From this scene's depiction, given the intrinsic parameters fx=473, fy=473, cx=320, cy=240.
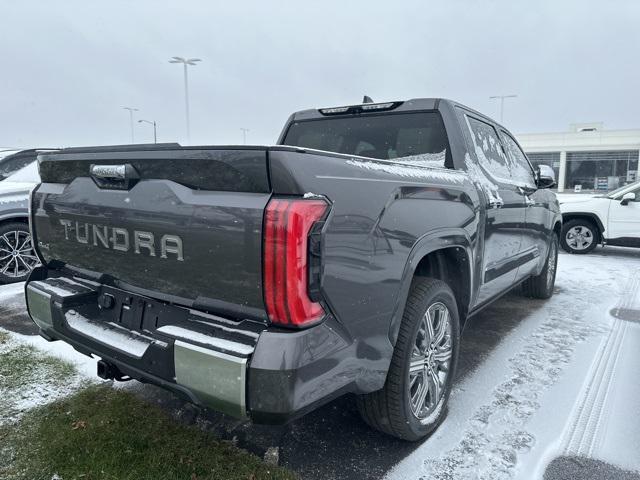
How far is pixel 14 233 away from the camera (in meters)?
5.67

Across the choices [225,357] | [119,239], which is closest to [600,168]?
[119,239]

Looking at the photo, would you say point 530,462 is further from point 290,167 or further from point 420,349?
point 290,167

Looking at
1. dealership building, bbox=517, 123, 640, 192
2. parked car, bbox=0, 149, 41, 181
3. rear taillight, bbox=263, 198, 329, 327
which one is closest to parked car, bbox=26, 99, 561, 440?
rear taillight, bbox=263, 198, 329, 327

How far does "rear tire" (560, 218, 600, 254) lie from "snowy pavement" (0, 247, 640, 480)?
5.12 meters

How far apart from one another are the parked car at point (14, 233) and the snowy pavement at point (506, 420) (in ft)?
4.86

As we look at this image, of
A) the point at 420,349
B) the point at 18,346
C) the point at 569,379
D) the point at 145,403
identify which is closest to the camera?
the point at 420,349

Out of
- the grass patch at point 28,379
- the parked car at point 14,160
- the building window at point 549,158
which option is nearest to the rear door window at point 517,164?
the grass patch at point 28,379

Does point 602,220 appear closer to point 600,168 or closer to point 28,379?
point 28,379

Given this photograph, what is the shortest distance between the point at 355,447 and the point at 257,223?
1.48m

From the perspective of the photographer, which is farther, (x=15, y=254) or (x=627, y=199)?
(x=627, y=199)

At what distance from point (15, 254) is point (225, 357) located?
207 inches

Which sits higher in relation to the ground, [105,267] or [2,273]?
[105,267]

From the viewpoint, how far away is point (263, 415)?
1.68 meters

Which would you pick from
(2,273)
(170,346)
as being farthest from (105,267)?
(2,273)
